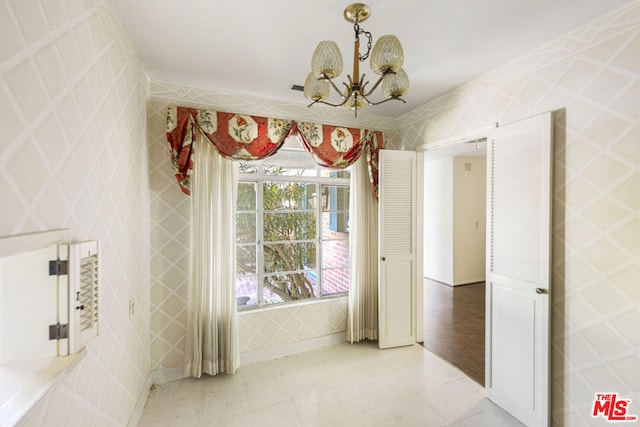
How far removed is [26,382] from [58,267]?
375 millimetres

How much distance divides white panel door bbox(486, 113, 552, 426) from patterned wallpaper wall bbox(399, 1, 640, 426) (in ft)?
0.28

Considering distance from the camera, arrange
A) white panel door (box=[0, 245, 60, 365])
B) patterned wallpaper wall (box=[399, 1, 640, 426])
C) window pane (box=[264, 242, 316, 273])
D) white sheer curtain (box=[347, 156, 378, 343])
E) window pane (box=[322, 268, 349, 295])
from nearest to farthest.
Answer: white panel door (box=[0, 245, 60, 365]), patterned wallpaper wall (box=[399, 1, 640, 426]), window pane (box=[264, 242, 316, 273]), white sheer curtain (box=[347, 156, 378, 343]), window pane (box=[322, 268, 349, 295])

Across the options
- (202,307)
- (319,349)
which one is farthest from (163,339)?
(319,349)

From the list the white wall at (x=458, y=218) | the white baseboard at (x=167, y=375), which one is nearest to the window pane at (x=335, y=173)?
the white baseboard at (x=167, y=375)

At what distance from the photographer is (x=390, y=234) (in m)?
2.86

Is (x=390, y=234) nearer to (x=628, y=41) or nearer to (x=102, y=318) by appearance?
(x=628, y=41)

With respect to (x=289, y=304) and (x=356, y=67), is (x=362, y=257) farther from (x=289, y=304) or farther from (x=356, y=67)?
(x=356, y=67)

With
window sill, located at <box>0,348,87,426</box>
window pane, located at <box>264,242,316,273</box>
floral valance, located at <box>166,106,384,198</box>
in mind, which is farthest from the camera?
window pane, located at <box>264,242,316,273</box>

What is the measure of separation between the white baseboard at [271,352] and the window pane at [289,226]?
3.59 ft

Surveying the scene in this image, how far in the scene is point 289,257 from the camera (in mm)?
2934

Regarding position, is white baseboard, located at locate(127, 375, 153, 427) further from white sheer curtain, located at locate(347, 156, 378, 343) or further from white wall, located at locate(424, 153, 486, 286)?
white wall, located at locate(424, 153, 486, 286)

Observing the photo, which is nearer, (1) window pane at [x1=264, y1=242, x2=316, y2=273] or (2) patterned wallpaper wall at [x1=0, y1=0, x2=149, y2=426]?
(2) patterned wallpaper wall at [x1=0, y1=0, x2=149, y2=426]

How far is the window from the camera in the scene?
2.75 m

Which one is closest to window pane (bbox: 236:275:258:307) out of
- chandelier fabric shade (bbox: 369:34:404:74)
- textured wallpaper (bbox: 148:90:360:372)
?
textured wallpaper (bbox: 148:90:360:372)
